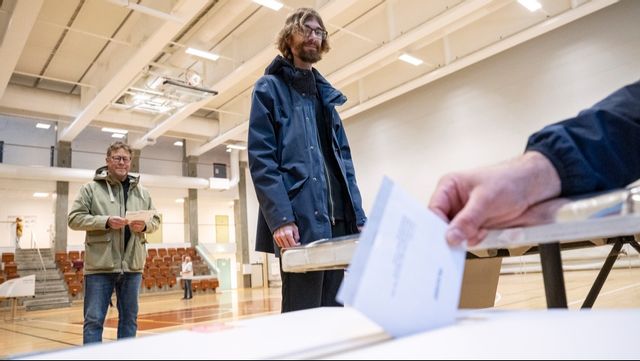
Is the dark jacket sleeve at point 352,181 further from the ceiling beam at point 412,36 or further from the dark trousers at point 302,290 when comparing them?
the ceiling beam at point 412,36

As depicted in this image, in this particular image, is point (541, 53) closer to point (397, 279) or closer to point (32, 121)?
point (397, 279)

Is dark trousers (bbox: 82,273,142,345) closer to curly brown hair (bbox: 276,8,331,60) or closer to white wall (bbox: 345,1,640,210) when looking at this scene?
curly brown hair (bbox: 276,8,331,60)

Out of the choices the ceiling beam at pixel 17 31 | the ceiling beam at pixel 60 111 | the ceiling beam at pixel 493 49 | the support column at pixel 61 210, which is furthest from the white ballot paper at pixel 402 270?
the support column at pixel 61 210

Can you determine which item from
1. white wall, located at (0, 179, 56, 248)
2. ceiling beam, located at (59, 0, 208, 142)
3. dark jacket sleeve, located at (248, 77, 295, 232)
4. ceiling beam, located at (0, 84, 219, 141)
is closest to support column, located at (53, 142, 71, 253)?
ceiling beam, located at (0, 84, 219, 141)

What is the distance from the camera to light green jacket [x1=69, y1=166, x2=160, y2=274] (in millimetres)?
2744

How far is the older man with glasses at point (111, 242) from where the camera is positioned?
106 inches

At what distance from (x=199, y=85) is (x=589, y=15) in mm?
7556

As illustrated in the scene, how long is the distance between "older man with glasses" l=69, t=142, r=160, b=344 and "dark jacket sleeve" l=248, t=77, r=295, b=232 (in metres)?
1.71

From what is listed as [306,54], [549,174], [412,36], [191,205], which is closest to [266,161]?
[306,54]

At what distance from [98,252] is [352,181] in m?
1.84

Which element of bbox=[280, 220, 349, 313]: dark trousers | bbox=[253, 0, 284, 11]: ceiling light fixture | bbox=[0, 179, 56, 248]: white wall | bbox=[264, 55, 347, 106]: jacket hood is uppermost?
bbox=[253, 0, 284, 11]: ceiling light fixture

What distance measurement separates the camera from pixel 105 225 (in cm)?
280

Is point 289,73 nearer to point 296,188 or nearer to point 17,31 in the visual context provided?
point 296,188

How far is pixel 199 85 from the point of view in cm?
922
